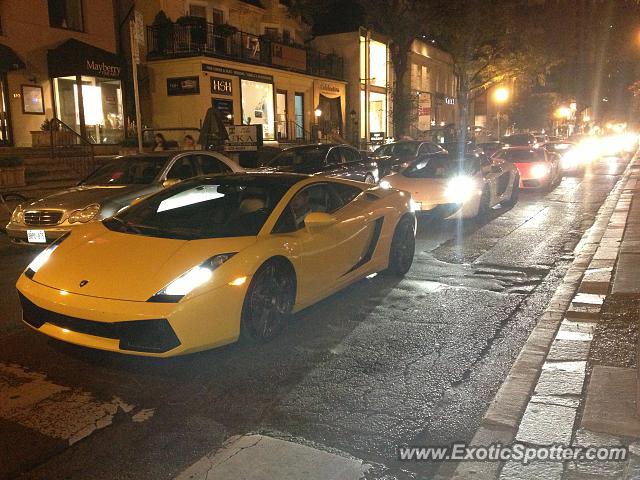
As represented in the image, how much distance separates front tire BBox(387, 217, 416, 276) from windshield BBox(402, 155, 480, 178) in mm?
4280

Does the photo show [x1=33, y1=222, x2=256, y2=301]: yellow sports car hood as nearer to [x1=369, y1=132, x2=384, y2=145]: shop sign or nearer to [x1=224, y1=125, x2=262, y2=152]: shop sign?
[x1=224, y1=125, x2=262, y2=152]: shop sign

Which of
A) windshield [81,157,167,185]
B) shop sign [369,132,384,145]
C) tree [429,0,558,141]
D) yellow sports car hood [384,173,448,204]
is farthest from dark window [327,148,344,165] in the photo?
shop sign [369,132,384,145]

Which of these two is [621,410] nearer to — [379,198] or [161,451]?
[161,451]

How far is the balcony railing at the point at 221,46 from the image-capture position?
868 inches

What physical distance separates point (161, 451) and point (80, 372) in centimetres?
142

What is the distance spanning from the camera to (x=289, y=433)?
11.6ft

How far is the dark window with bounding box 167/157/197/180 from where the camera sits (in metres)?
9.43

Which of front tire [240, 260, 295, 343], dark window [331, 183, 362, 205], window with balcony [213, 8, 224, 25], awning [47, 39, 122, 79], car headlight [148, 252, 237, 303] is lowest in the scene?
front tire [240, 260, 295, 343]

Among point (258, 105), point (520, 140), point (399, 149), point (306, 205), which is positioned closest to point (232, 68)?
point (258, 105)

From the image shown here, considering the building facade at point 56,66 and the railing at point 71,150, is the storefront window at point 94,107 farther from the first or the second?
the railing at point 71,150

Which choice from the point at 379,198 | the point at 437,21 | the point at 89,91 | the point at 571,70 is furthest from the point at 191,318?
the point at 571,70

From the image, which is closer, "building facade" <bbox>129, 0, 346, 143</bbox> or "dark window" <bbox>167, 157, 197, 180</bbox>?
"dark window" <bbox>167, 157, 197, 180</bbox>

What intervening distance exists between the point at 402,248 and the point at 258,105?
1997cm

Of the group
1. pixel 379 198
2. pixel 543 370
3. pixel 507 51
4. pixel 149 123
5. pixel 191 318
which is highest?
pixel 507 51
